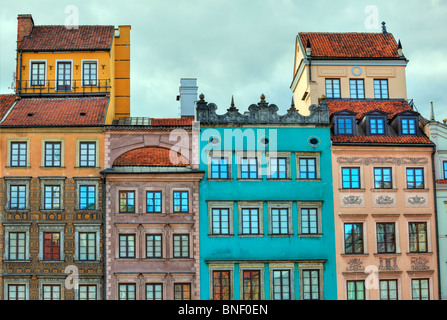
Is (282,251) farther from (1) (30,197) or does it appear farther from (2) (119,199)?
(1) (30,197)

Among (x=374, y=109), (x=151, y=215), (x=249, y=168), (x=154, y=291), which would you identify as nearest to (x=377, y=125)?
(x=374, y=109)

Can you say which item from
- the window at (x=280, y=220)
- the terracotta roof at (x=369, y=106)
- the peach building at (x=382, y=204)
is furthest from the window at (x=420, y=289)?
the terracotta roof at (x=369, y=106)

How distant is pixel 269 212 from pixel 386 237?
23.8 feet

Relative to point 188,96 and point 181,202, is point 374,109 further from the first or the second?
point 181,202

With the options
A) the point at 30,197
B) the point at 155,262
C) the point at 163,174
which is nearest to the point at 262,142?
the point at 163,174

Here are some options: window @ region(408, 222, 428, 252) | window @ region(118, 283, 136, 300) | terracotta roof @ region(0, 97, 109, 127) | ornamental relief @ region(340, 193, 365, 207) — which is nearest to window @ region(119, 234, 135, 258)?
window @ region(118, 283, 136, 300)

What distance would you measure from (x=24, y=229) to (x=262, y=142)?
15.1 metres

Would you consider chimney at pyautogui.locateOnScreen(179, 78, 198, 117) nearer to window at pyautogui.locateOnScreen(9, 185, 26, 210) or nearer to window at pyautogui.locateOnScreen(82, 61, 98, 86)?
window at pyautogui.locateOnScreen(82, 61, 98, 86)

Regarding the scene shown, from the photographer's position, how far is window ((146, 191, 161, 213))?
49.8 metres

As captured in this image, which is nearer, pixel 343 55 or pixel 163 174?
pixel 163 174

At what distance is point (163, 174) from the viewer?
164 feet

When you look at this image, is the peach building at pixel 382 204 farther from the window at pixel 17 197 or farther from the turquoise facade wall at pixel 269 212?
the window at pixel 17 197

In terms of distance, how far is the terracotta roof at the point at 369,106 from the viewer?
5422 cm

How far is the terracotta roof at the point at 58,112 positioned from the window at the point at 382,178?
55.9 ft
